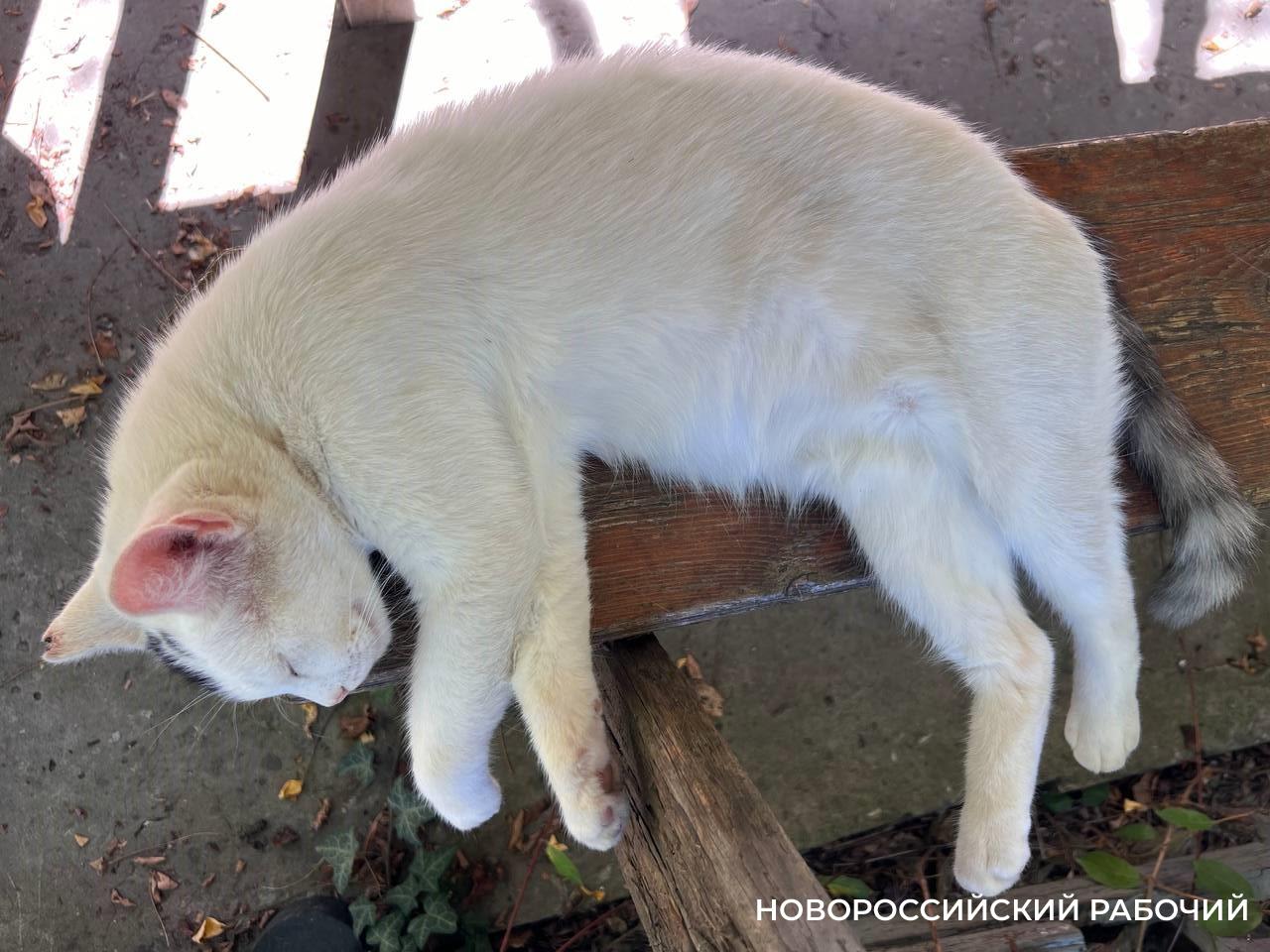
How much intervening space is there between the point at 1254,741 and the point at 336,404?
320cm

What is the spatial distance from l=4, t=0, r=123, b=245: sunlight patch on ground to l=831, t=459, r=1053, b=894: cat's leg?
122 inches

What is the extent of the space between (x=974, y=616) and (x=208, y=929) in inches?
99.0

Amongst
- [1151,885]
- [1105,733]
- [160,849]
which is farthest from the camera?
[160,849]

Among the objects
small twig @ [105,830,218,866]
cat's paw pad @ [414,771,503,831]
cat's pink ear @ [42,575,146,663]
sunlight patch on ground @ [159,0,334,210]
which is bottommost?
small twig @ [105,830,218,866]


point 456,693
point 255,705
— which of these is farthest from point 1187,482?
point 255,705

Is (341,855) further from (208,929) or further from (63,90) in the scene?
(63,90)

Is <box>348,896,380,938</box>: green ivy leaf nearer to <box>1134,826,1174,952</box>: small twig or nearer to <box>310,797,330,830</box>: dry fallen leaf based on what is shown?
<box>310,797,330,830</box>: dry fallen leaf

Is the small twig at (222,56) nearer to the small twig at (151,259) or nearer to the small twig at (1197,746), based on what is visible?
the small twig at (151,259)

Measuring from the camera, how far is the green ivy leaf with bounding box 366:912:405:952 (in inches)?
90.1

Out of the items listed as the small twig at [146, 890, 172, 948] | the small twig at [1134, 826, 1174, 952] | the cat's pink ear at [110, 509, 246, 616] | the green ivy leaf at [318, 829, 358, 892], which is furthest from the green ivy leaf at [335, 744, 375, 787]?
the small twig at [1134, 826, 1174, 952]

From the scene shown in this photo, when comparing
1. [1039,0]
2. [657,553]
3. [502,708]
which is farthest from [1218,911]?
[1039,0]

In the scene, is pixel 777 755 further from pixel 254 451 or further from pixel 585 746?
pixel 254 451

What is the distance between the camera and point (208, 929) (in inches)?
99.8

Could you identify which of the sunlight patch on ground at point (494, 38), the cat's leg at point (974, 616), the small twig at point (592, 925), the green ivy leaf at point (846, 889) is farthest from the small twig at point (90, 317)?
the green ivy leaf at point (846, 889)
